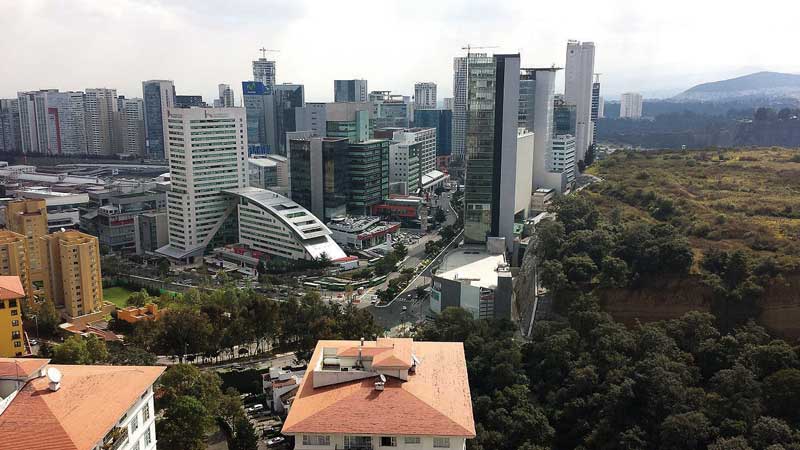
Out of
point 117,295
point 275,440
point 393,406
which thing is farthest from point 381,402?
point 117,295

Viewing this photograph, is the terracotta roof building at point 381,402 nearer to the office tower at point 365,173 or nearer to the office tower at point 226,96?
the office tower at point 365,173

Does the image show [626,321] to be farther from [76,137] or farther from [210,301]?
[76,137]

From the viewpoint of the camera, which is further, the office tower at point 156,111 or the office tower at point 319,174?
the office tower at point 156,111

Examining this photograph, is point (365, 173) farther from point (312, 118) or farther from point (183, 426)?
point (183, 426)

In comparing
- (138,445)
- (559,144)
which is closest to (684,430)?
(138,445)

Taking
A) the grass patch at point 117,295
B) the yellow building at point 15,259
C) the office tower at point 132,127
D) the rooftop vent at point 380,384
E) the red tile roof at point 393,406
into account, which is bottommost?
the grass patch at point 117,295

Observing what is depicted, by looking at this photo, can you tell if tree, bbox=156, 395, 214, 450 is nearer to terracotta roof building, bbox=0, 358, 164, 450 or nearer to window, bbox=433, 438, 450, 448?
terracotta roof building, bbox=0, 358, 164, 450

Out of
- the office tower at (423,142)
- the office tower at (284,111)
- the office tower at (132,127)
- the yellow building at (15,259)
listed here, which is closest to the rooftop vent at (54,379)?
the yellow building at (15,259)
